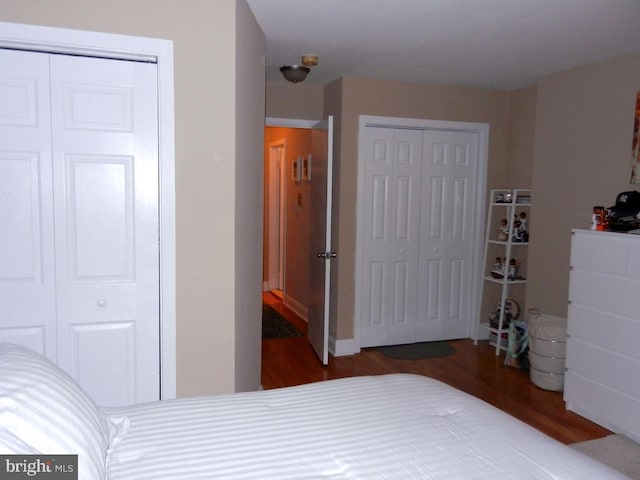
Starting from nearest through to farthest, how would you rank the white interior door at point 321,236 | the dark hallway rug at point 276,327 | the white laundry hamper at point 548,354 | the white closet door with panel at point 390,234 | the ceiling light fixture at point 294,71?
the white laundry hamper at point 548,354
the ceiling light fixture at point 294,71
the white interior door at point 321,236
the white closet door with panel at point 390,234
the dark hallway rug at point 276,327

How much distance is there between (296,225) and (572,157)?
9.90ft

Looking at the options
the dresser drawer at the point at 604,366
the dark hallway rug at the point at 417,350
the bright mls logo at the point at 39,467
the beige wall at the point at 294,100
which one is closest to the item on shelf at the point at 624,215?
the dresser drawer at the point at 604,366

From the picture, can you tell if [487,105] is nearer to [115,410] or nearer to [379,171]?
[379,171]

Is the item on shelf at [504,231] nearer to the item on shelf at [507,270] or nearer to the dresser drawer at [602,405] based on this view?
the item on shelf at [507,270]

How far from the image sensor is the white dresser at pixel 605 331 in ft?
8.91

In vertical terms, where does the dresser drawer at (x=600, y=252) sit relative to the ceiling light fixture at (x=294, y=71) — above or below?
below

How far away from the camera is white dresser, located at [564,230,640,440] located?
2717mm

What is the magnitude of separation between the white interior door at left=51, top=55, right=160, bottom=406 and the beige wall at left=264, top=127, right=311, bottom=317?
289 centimetres

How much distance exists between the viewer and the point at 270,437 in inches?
53.9

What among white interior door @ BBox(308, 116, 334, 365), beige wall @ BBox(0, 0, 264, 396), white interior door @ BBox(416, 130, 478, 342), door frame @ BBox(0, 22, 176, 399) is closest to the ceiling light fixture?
white interior door @ BBox(308, 116, 334, 365)

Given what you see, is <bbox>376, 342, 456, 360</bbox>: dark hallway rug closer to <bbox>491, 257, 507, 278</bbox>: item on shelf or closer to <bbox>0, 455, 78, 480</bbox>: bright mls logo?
<bbox>491, 257, 507, 278</bbox>: item on shelf

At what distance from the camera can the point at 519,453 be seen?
4.34ft

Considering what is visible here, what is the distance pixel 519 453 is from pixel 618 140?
112 inches

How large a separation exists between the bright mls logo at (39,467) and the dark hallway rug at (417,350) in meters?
3.39
